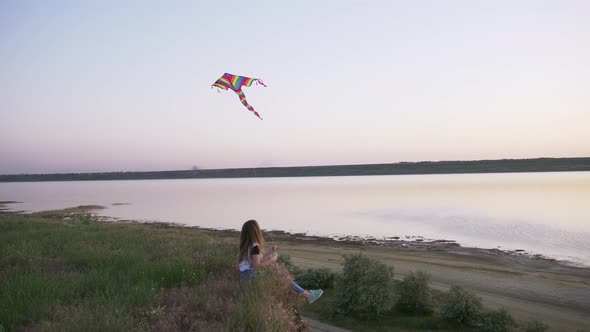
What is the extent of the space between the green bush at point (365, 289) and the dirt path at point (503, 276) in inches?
138

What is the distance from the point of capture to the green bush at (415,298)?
1053cm

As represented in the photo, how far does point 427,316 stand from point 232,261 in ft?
15.8

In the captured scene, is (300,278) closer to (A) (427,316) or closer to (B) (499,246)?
(A) (427,316)

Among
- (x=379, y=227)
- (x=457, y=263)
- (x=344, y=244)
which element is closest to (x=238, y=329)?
(x=457, y=263)

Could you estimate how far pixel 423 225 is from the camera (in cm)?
3469

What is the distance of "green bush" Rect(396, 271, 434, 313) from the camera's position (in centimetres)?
1053

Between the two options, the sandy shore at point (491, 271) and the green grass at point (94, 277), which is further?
the sandy shore at point (491, 271)

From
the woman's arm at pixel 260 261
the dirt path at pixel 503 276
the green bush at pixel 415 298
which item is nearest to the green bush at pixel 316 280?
the green bush at pixel 415 298

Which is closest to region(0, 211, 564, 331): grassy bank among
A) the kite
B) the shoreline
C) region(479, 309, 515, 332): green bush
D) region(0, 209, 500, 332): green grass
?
region(0, 209, 500, 332): green grass

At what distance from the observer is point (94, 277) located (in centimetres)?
698

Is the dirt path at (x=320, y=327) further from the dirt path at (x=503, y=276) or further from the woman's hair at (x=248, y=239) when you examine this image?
the dirt path at (x=503, y=276)

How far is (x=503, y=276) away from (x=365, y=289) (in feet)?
27.3

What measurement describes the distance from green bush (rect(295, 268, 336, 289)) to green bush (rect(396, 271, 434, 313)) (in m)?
2.55

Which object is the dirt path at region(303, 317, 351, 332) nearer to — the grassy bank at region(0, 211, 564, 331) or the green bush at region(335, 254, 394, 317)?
the grassy bank at region(0, 211, 564, 331)
